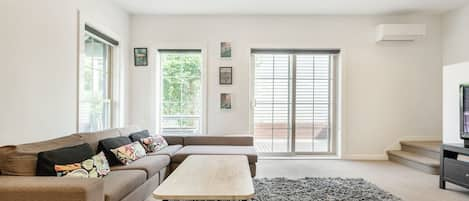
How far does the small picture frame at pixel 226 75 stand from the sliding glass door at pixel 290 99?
1.65ft

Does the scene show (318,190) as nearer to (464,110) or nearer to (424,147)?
(464,110)

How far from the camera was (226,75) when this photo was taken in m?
6.14

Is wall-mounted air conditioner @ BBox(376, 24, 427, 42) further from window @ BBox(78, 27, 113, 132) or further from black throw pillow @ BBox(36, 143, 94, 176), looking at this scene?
black throw pillow @ BBox(36, 143, 94, 176)

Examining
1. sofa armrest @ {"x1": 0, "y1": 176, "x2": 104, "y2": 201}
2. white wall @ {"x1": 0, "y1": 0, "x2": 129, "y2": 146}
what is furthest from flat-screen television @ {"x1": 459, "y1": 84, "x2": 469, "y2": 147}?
white wall @ {"x1": 0, "y1": 0, "x2": 129, "y2": 146}

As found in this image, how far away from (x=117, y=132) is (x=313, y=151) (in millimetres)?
3682

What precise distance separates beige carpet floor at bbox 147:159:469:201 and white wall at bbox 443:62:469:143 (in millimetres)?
700

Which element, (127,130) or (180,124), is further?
(180,124)

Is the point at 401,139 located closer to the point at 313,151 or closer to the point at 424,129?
the point at 424,129

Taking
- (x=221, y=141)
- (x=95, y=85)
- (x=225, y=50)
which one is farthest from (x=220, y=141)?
(x=95, y=85)

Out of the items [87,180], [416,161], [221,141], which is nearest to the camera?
[87,180]

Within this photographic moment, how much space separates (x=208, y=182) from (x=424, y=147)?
4394 millimetres

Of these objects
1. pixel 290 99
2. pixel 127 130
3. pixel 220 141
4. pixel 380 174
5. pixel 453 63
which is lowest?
pixel 380 174

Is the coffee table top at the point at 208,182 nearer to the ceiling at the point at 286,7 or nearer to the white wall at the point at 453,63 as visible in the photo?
the ceiling at the point at 286,7

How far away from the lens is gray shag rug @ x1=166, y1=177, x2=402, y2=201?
358 cm
